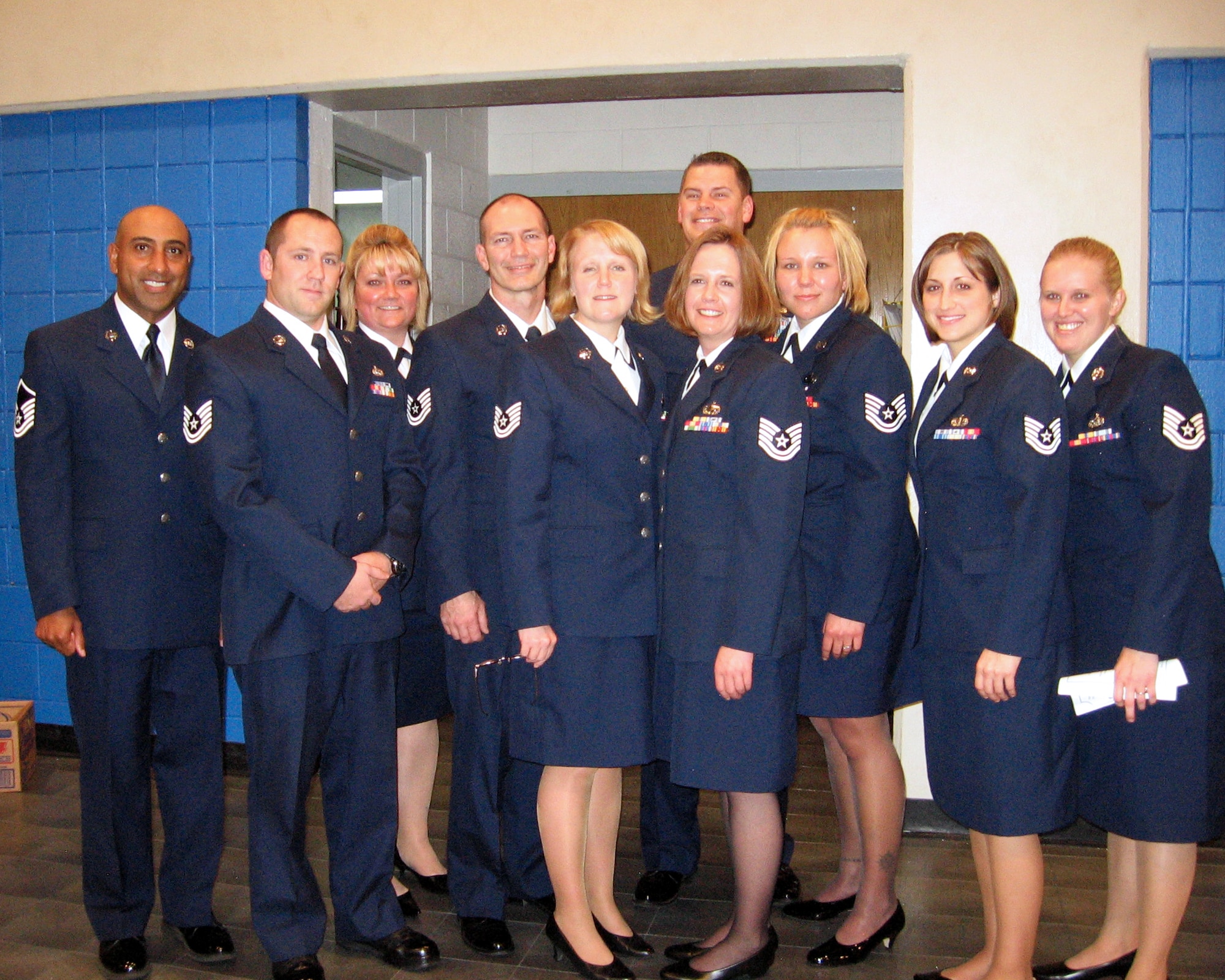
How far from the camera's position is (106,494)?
2625 millimetres

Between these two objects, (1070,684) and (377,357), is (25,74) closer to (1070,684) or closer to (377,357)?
(377,357)

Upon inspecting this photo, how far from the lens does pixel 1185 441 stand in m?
2.21

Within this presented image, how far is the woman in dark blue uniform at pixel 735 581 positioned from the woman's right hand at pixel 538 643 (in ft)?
0.81

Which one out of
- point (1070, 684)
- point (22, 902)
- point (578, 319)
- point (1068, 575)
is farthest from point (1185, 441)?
point (22, 902)

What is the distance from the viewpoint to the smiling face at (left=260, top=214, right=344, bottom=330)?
2514mm

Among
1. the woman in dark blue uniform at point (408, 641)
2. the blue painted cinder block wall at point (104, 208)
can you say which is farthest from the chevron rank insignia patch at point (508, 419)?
the blue painted cinder block wall at point (104, 208)

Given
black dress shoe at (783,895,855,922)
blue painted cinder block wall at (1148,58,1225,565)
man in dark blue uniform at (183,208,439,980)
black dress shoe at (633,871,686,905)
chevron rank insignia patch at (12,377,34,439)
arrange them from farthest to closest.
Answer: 1. blue painted cinder block wall at (1148,58,1225,565)
2. black dress shoe at (633,871,686,905)
3. black dress shoe at (783,895,855,922)
4. chevron rank insignia patch at (12,377,34,439)
5. man in dark blue uniform at (183,208,439,980)

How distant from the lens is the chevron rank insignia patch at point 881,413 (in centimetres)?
249

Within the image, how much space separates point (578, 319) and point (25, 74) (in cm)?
299

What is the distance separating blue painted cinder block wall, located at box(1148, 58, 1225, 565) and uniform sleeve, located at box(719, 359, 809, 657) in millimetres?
1890

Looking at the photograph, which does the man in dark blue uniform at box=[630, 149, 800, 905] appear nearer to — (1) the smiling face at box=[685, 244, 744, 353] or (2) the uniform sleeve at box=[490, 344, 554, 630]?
(1) the smiling face at box=[685, 244, 744, 353]

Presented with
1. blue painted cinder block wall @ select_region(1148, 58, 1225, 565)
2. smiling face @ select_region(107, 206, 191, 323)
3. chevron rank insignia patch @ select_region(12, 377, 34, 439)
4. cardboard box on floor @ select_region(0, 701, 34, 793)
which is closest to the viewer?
chevron rank insignia patch @ select_region(12, 377, 34, 439)

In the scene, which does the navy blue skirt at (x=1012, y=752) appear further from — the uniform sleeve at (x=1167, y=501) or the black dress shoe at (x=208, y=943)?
the black dress shoe at (x=208, y=943)

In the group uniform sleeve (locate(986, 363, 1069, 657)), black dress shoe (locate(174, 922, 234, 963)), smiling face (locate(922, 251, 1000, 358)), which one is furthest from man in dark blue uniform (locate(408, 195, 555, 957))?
uniform sleeve (locate(986, 363, 1069, 657))
